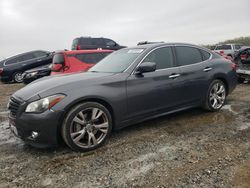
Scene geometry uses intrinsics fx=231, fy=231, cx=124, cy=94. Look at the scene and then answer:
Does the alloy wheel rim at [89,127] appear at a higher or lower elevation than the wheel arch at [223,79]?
lower

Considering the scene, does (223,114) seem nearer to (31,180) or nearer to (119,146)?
(119,146)

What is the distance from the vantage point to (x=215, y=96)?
500 centimetres

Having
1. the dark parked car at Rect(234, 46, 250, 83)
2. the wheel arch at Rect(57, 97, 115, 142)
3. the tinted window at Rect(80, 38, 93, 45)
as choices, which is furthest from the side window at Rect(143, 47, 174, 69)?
the tinted window at Rect(80, 38, 93, 45)

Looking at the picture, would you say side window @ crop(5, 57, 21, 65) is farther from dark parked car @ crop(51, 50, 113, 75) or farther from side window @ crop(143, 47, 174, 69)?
side window @ crop(143, 47, 174, 69)

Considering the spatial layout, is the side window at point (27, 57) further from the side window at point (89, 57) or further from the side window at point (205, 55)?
the side window at point (205, 55)

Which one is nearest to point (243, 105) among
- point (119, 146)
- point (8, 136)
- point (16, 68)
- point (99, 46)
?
point (119, 146)

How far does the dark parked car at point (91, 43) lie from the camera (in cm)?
1459

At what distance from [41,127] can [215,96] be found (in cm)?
364

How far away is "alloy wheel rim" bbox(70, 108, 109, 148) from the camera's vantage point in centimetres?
325

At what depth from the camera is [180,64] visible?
14.5ft

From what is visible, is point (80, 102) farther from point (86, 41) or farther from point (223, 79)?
point (86, 41)

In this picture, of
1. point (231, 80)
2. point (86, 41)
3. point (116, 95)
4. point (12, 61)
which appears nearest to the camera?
point (116, 95)

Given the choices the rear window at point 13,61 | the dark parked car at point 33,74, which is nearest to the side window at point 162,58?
the dark parked car at point 33,74

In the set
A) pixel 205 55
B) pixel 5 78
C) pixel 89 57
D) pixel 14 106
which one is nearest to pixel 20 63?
pixel 5 78
